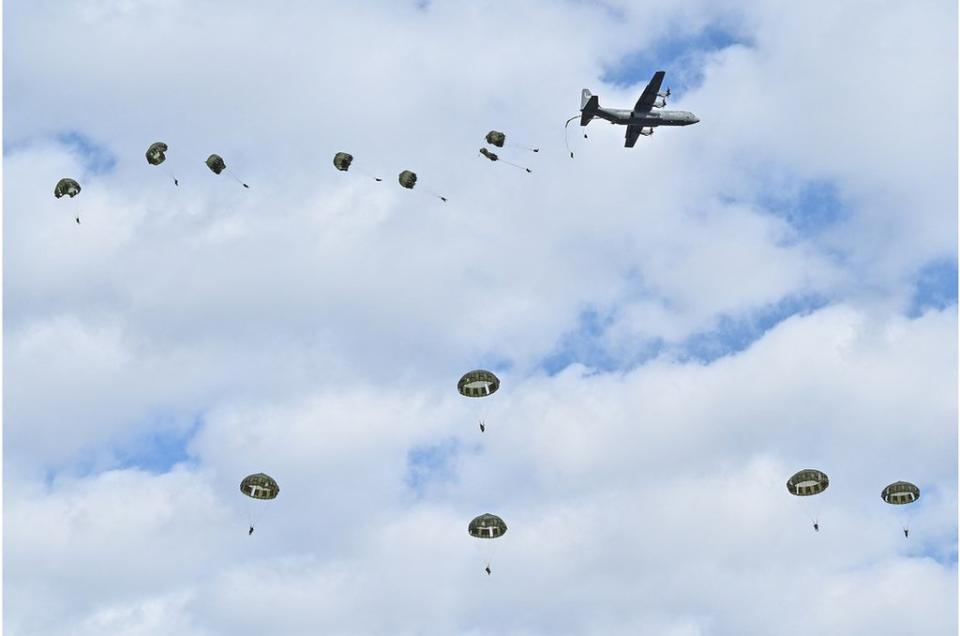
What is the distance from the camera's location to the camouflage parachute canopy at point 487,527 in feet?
260

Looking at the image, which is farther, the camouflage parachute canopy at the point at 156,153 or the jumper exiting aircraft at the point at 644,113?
the jumper exiting aircraft at the point at 644,113

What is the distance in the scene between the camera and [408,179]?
80.2 metres

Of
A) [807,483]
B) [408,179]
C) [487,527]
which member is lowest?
[487,527]

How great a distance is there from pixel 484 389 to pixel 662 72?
1771 inches

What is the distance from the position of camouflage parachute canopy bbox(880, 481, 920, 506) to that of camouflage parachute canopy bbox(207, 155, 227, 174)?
201 ft

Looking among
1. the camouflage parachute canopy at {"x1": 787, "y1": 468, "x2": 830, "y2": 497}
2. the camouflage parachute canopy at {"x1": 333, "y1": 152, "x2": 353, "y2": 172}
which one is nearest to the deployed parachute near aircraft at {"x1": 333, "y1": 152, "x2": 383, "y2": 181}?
the camouflage parachute canopy at {"x1": 333, "y1": 152, "x2": 353, "y2": 172}

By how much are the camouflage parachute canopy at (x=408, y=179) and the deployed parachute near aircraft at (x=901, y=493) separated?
47.4 m

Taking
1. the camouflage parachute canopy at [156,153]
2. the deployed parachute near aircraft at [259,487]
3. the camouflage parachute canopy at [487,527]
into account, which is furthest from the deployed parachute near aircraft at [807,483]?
the camouflage parachute canopy at [156,153]

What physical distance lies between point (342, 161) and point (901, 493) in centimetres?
5487

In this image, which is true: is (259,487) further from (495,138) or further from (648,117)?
(648,117)

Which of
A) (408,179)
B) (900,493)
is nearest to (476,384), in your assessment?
(408,179)

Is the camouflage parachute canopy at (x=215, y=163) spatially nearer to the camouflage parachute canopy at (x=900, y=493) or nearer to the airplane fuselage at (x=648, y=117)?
the airplane fuselage at (x=648, y=117)

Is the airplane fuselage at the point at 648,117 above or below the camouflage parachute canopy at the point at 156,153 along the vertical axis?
above

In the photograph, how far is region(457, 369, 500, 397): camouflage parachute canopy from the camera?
81250mm
